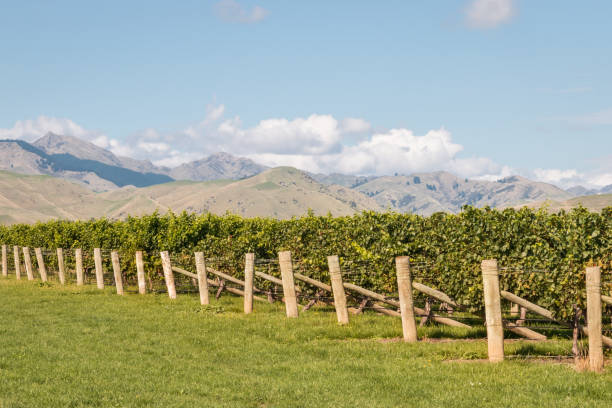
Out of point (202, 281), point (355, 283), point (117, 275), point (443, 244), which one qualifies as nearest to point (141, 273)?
point (117, 275)

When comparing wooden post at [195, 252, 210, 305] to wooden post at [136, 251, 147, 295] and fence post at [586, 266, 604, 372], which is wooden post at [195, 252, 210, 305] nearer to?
wooden post at [136, 251, 147, 295]

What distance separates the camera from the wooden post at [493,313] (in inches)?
467

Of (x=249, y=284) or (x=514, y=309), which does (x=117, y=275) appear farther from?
(x=514, y=309)

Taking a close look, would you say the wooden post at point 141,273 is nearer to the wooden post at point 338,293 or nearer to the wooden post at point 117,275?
the wooden post at point 117,275

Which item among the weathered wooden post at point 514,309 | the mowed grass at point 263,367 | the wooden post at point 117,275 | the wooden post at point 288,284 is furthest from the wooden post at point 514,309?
the wooden post at point 117,275

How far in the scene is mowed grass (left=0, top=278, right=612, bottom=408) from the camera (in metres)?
9.68

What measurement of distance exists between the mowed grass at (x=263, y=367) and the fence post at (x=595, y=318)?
44 centimetres

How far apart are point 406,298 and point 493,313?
249 cm

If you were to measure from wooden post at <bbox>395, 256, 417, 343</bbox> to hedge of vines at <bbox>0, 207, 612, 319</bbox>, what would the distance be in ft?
7.41

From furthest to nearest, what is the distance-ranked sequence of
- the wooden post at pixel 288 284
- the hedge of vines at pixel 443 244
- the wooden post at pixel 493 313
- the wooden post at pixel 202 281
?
the wooden post at pixel 202 281 → the wooden post at pixel 288 284 → the hedge of vines at pixel 443 244 → the wooden post at pixel 493 313

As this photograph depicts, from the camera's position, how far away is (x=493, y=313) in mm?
11930

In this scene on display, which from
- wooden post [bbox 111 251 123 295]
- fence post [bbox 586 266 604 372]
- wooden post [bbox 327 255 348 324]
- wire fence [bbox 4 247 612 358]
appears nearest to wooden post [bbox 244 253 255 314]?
wire fence [bbox 4 247 612 358]

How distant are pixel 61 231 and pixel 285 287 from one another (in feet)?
96.0

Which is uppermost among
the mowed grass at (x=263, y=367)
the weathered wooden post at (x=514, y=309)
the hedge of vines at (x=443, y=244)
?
the hedge of vines at (x=443, y=244)
